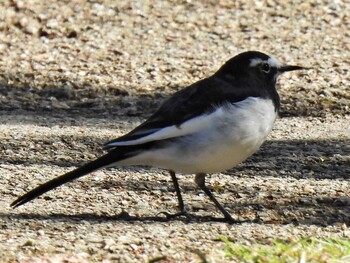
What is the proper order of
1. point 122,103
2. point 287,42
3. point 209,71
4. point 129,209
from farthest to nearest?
point 287,42, point 209,71, point 122,103, point 129,209

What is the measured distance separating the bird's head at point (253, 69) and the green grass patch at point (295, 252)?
1236 millimetres

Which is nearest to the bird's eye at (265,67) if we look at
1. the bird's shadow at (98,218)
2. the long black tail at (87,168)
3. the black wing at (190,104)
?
the black wing at (190,104)

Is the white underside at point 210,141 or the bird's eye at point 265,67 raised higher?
the bird's eye at point 265,67

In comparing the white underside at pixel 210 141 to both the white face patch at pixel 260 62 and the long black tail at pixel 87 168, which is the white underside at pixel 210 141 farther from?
the white face patch at pixel 260 62

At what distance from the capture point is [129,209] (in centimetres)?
625

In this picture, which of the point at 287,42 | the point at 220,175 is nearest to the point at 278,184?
the point at 220,175

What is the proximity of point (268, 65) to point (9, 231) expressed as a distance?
6.17ft

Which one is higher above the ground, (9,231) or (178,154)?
(178,154)

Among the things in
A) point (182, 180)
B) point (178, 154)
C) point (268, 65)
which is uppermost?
point (268, 65)

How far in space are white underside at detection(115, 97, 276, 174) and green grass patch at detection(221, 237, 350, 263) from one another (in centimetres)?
57

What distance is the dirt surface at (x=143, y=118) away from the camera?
578 cm

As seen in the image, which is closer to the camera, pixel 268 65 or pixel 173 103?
pixel 173 103

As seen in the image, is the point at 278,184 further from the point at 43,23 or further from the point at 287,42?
the point at 43,23

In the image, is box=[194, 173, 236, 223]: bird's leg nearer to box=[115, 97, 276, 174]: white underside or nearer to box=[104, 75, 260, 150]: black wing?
box=[115, 97, 276, 174]: white underside
